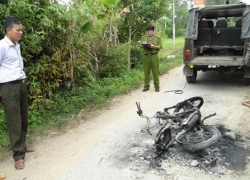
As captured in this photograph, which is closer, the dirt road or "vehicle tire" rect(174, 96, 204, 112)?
the dirt road

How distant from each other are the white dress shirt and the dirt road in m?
1.21

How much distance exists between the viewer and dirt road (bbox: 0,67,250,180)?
3.50 m

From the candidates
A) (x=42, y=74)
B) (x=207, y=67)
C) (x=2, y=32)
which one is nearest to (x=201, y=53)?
(x=207, y=67)

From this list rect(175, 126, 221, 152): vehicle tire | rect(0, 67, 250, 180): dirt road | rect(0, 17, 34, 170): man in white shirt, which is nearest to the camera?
rect(0, 67, 250, 180): dirt road

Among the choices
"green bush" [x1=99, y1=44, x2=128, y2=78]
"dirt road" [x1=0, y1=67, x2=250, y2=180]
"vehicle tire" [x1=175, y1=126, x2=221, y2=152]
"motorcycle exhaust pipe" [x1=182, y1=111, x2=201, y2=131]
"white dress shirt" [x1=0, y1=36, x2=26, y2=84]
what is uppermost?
"white dress shirt" [x1=0, y1=36, x2=26, y2=84]

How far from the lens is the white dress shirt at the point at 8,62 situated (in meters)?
3.64

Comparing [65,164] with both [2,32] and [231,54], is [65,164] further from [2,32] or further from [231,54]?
[231,54]

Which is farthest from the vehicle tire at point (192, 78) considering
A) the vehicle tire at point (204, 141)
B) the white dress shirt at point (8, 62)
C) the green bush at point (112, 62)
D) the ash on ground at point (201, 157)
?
the white dress shirt at point (8, 62)

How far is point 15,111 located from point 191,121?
94.6 inches

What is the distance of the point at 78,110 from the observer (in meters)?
6.04

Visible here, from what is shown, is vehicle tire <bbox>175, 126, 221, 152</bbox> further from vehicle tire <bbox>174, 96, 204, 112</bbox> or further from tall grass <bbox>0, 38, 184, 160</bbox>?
tall grass <bbox>0, 38, 184, 160</bbox>

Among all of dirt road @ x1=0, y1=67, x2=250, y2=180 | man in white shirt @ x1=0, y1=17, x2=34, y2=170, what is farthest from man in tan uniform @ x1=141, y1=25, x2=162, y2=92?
man in white shirt @ x1=0, y1=17, x2=34, y2=170

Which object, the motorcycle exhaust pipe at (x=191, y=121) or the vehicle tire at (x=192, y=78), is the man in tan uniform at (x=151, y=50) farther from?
the motorcycle exhaust pipe at (x=191, y=121)

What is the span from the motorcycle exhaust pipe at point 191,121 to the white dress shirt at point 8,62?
233 centimetres
